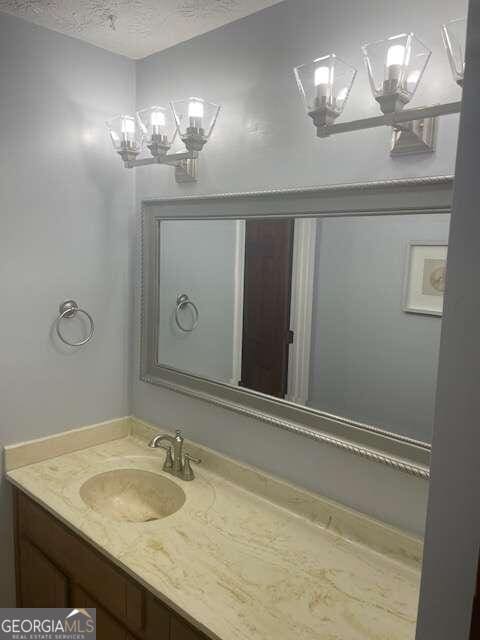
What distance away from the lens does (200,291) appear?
6.00 ft

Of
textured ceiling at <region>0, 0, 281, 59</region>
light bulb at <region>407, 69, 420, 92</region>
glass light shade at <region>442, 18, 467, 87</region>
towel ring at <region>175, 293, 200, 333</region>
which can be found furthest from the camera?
towel ring at <region>175, 293, 200, 333</region>

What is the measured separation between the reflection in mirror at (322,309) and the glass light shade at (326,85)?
293mm

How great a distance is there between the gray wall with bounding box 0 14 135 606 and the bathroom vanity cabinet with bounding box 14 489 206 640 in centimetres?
13

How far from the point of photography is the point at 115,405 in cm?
207

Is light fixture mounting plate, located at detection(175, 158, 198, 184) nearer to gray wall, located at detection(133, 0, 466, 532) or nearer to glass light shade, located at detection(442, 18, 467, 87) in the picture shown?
gray wall, located at detection(133, 0, 466, 532)

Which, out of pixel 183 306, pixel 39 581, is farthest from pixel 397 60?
pixel 39 581

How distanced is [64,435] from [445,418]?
65.5 inches

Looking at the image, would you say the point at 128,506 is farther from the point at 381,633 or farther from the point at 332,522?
the point at 381,633

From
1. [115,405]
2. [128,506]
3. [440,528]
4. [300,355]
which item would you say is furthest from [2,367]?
[440,528]

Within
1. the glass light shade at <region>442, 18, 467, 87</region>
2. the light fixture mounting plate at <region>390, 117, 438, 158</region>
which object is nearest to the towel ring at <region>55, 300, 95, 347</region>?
the light fixture mounting plate at <region>390, 117, 438, 158</region>

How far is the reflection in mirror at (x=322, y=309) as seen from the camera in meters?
1.25

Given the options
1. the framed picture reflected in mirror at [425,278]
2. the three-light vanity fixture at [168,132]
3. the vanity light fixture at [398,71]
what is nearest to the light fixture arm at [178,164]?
the three-light vanity fixture at [168,132]

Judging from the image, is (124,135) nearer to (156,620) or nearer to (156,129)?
(156,129)

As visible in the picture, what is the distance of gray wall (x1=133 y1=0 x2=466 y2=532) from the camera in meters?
1.22
